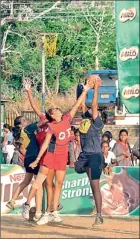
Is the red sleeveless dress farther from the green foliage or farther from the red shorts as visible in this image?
the green foliage

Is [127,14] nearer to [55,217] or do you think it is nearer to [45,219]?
[55,217]

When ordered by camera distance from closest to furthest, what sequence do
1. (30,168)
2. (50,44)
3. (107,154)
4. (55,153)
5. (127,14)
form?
(55,153) < (30,168) < (127,14) < (107,154) < (50,44)

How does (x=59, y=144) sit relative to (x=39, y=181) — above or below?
above

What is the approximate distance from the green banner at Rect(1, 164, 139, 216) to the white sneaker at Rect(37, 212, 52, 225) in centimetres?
111

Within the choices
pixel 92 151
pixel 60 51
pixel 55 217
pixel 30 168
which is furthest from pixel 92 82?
pixel 60 51

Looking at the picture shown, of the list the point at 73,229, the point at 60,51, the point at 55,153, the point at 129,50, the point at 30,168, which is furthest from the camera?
the point at 60,51

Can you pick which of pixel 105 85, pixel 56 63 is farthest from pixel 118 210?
pixel 56 63

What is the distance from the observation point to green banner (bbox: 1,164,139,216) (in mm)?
11609

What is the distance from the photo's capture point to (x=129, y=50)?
12.0 metres

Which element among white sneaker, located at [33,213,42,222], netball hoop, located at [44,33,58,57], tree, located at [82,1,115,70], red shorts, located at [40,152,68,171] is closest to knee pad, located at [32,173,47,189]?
red shorts, located at [40,152,68,171]

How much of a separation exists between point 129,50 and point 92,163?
89.1 inches

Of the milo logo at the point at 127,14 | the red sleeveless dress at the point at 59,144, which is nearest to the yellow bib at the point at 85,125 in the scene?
the red sleeveless dress at the point at 59,144

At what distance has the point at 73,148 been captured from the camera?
1243 centimetres

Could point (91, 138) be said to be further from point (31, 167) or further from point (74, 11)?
point (74, 11)
